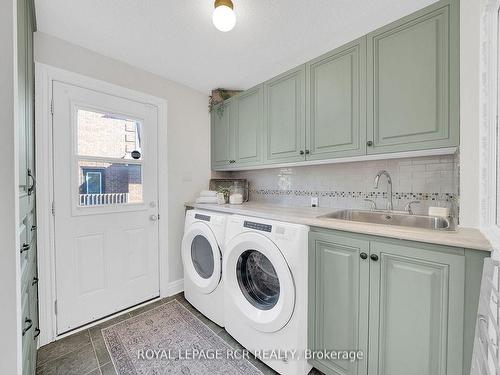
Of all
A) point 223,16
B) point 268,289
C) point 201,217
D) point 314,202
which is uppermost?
point 223,16

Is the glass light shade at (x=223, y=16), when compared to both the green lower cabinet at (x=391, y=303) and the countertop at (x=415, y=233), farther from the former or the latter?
the green lower cabinet at (x=391, y=303)

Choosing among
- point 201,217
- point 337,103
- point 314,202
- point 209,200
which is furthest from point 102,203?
point 337,103

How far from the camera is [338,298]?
4.16 ft

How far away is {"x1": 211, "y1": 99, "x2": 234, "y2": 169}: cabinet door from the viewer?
96.5 inches

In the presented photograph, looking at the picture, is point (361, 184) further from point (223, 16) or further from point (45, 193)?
point (45, 193)

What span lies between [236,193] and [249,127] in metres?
0.73

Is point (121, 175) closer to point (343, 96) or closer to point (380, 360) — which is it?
point (343, 96)

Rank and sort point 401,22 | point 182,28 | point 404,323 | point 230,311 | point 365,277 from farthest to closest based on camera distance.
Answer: point 230,311 → point 182,28 → point 401,22 → point 365,277 → point 404,323

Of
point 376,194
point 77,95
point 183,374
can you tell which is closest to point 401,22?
point 376,194

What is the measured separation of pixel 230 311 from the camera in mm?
1693

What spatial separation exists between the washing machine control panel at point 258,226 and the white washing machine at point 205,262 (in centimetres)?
26

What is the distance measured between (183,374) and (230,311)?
0.47 metres

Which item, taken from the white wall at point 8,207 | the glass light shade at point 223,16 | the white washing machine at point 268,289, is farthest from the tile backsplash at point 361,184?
the white wall at point 8,207

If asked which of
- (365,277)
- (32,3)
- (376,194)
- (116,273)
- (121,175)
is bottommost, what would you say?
(116,273)
